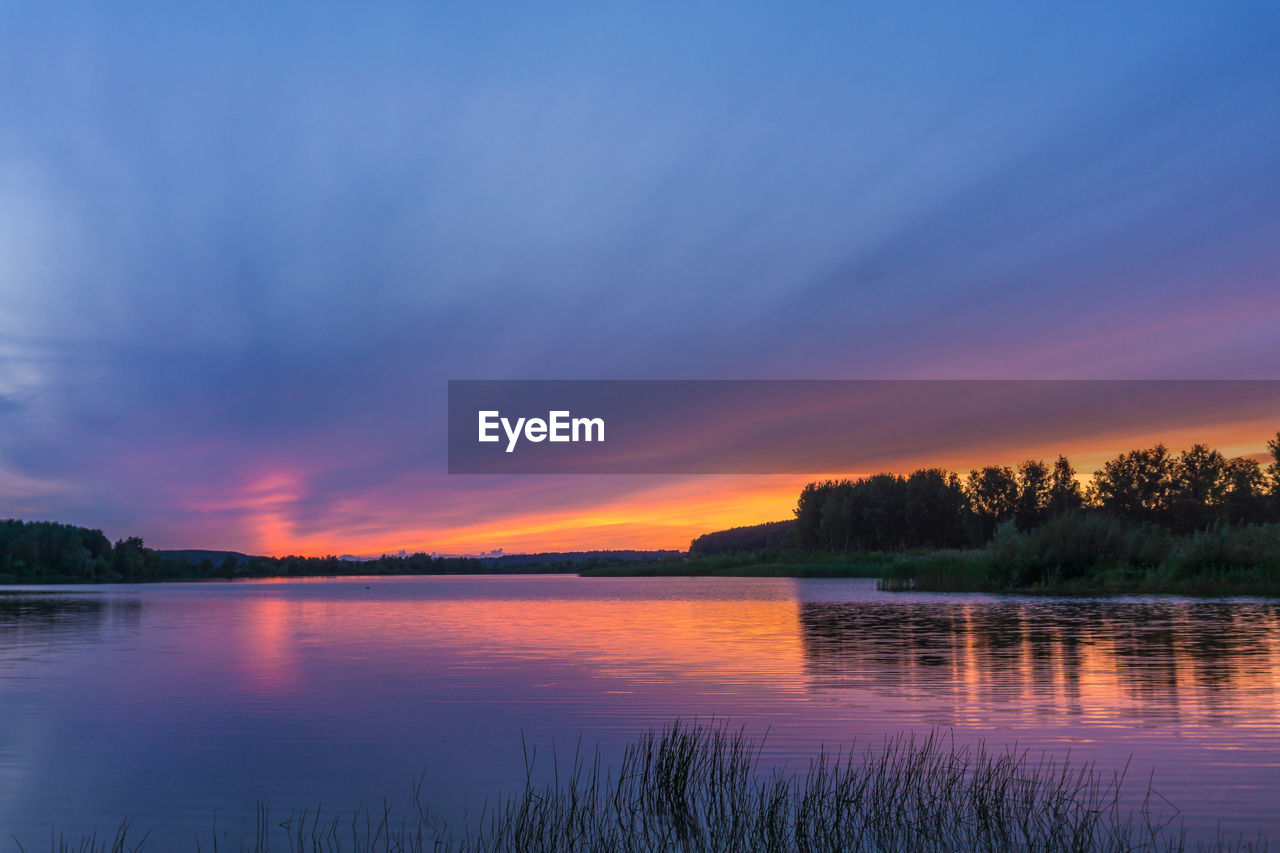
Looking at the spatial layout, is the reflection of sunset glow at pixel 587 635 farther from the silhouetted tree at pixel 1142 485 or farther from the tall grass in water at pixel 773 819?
the silhouetted tree at pixel 1142 485

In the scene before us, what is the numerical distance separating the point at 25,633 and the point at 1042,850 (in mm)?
49456

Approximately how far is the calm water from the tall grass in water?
1.00m

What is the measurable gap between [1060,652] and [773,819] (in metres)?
23.4

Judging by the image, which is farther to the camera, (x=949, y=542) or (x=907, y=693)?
(x=949, y=542)

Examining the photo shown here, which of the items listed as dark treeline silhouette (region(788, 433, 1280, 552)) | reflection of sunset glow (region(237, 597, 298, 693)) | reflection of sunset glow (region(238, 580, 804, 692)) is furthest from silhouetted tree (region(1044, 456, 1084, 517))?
reflection of sunset glow (region(237, 597, 298, 693))

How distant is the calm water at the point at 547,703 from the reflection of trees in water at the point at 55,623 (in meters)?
0.79

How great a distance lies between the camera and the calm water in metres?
13.7

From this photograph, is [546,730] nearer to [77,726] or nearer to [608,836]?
[608,836]

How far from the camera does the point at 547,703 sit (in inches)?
830

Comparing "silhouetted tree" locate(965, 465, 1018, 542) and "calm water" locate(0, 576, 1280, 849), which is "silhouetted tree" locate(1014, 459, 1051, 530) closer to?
"silhouetted tree" locate(965, 465, 1018, 542)

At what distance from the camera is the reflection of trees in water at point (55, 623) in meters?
39.7

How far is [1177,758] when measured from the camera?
14.5 metres

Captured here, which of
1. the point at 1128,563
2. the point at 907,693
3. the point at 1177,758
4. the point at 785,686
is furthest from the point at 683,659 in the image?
the point at 1128,563

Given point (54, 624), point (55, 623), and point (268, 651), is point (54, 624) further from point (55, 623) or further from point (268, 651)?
point (268, 651)
